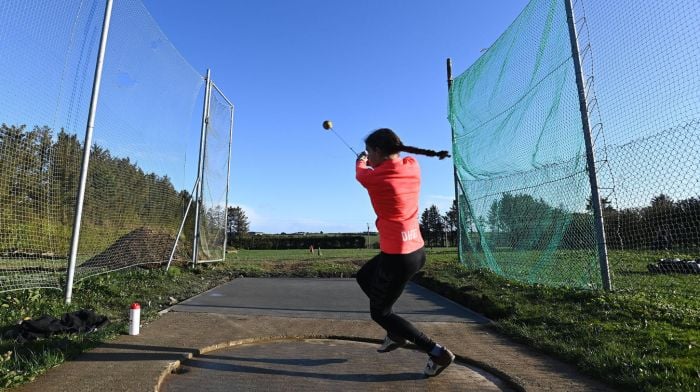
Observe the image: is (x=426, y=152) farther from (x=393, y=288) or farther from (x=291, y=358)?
(x=291, y=358)

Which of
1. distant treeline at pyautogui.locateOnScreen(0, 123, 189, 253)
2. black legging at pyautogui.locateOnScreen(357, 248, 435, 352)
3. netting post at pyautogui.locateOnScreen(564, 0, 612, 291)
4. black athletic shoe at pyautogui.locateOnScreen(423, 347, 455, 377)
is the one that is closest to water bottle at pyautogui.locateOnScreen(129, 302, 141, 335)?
distant treeline at pyautogui.locateOnScreen(0, 123, 189, 253)

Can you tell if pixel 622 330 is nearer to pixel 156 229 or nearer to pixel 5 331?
pixel 5 331

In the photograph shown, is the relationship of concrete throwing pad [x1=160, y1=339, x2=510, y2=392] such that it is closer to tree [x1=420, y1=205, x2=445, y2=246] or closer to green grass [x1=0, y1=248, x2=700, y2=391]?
green grass [x1=0, y1=248, x2=700, y2=391]

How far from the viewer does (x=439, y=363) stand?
142 inches

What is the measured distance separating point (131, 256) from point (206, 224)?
3.07 meters

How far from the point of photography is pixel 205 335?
4.76 m

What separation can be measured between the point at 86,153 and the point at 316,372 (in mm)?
4208

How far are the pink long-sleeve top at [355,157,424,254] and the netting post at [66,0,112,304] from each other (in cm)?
406

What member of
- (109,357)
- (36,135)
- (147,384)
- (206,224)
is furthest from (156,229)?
(147,384)

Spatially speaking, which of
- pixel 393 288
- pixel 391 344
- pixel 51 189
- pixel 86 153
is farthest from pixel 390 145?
pixel 51 189

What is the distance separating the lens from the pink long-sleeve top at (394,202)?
3523 mm

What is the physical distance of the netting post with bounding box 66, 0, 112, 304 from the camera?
5.78 m

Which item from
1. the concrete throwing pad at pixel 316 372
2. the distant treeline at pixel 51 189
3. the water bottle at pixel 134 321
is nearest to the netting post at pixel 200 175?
the distant treeline at pixel 51 189

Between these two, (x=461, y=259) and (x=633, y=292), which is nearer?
(x=633, y=292)
